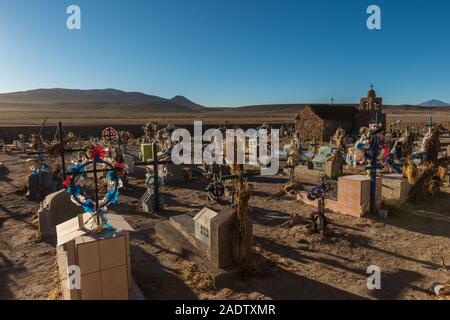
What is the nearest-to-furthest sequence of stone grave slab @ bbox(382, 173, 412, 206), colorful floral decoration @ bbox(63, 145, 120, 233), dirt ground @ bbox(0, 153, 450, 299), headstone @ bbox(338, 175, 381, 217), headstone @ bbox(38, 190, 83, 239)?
1. colorful floral decoration @ bbox(63, 145, 120, 233)
2. dirt ground @ bbox(0, 153, 450, 299)
3. headstone @ bbox(38, 190, 83, 239)
4. headstone @ bbox(338, 175, 381, 217)
5. stone grave slab @ bbox(382, 173, 412, 206)

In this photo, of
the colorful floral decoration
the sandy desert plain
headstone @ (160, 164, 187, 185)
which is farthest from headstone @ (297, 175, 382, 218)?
headstone @ (160, 164, 187, 185)

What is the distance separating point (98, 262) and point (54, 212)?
4.55 m

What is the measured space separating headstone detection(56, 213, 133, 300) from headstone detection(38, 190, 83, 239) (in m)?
3.74

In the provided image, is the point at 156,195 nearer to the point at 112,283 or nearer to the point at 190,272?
the point at 190,272

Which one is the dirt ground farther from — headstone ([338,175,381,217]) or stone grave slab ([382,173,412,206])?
stone grave slab ([382,173,412,206])

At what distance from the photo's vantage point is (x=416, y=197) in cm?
1185

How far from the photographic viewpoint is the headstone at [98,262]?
17.4 feet

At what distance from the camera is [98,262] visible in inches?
214

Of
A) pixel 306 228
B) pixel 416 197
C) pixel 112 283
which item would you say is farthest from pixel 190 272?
pixel 416 197

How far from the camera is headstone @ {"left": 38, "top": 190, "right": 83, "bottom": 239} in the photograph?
9.02 m

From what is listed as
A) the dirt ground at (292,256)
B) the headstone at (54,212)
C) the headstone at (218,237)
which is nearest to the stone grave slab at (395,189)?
the dirt ground at (292,256)

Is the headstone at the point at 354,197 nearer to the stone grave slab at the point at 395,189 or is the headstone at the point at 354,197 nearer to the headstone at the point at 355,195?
the headstone at the point at 355,195

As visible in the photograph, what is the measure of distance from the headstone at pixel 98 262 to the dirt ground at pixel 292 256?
77cm

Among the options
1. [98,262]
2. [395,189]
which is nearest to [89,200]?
[98,262]
